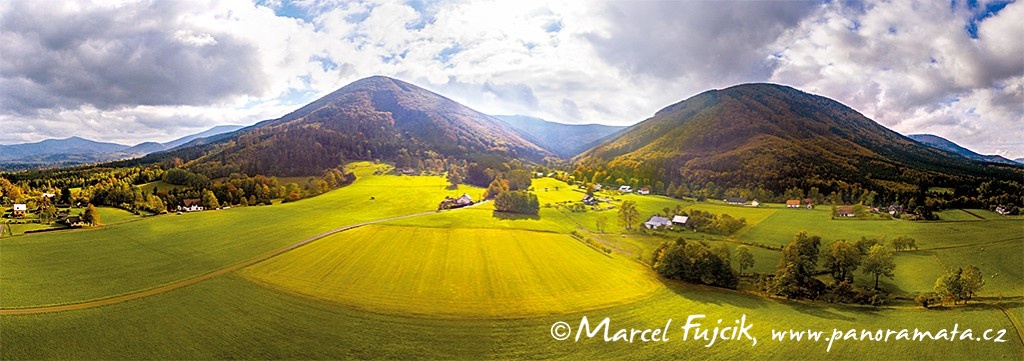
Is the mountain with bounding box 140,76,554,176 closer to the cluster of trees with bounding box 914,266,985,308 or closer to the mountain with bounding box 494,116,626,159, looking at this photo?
the cluster of trees with bounding box 914,266,985,308

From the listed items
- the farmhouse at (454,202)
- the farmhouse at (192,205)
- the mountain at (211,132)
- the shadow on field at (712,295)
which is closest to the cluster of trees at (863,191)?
the shadow on field at (712,295)

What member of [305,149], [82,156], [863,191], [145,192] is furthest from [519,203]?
[82,156]

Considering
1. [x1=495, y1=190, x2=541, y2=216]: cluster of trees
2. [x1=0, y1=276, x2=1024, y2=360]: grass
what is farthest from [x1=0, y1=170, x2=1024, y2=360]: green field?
[x1=495, y1=190, x2=541, y2=216]: cluster of trees

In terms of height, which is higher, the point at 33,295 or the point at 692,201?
the point at 692,201

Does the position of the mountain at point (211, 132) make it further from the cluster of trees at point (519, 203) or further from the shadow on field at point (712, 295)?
the shadow on field at point (712, 295)

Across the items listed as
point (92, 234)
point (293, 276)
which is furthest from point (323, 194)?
point (92, 234)

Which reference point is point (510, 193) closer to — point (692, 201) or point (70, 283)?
point (692, 201)
